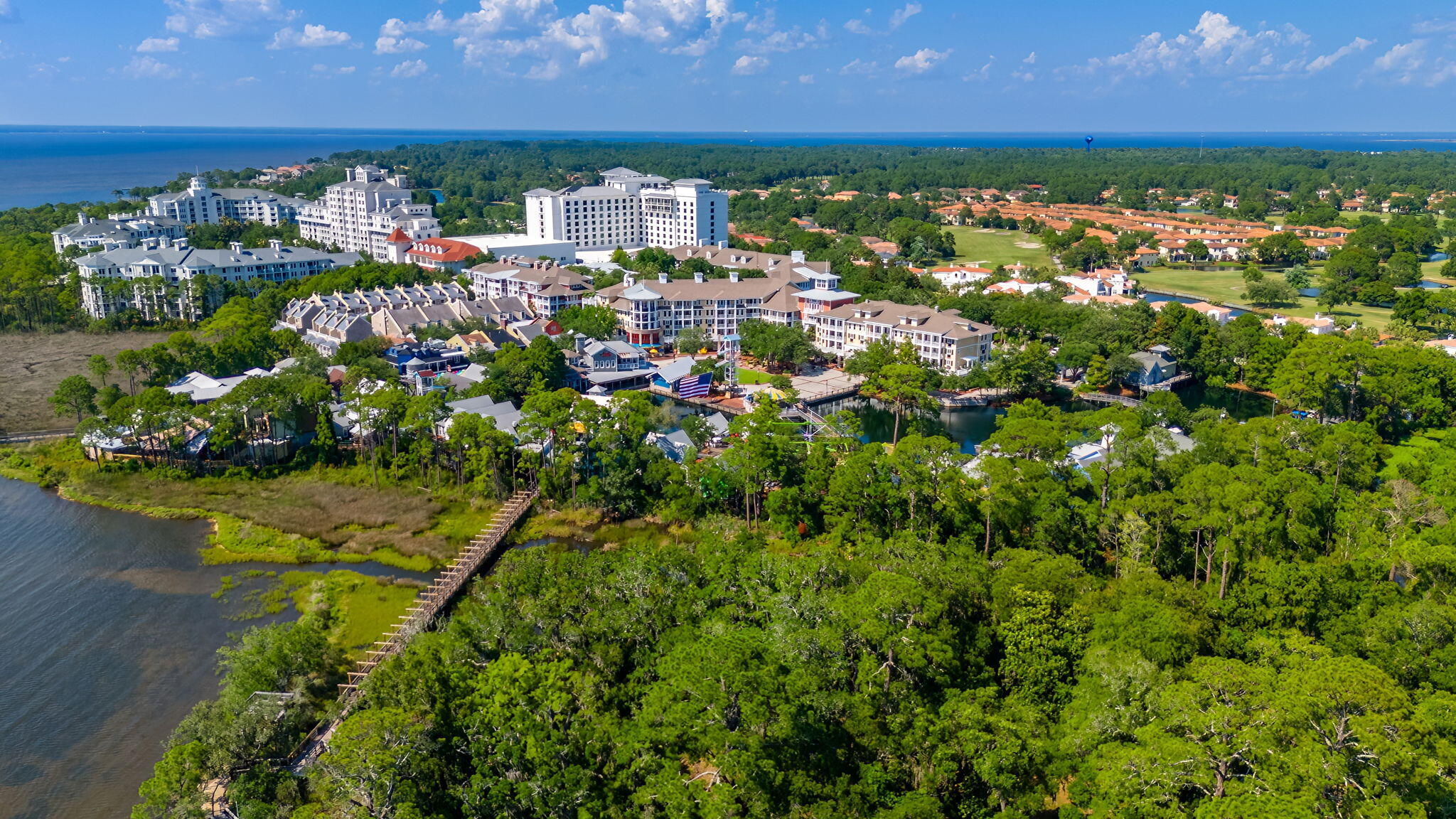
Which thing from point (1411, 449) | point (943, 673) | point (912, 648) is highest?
point (912, 648)

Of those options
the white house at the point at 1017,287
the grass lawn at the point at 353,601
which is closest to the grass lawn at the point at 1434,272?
the white house at the point at 1017,287

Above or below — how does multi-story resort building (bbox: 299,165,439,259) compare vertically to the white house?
above

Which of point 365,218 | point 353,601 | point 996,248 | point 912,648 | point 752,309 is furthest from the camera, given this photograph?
point 996,248

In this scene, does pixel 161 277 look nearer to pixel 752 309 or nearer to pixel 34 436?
A: pixel 34 436

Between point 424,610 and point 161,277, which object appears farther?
point 161,277

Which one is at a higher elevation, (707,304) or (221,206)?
(221,206)

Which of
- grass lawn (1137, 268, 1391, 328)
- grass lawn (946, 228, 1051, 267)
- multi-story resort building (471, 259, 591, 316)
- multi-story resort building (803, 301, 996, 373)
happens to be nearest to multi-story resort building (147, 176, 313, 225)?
multi-story resort building (471, 259, 591, 316)

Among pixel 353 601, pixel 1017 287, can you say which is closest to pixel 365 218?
pixel 1017 287

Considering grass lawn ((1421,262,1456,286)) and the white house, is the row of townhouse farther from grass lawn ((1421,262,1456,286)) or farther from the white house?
grass lawn ((1421,262,1456,286))

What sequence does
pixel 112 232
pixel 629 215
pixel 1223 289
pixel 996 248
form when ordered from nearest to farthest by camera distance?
pixel 112 232
pixel 1223 289
pixel 629 215
pixel 996 248
